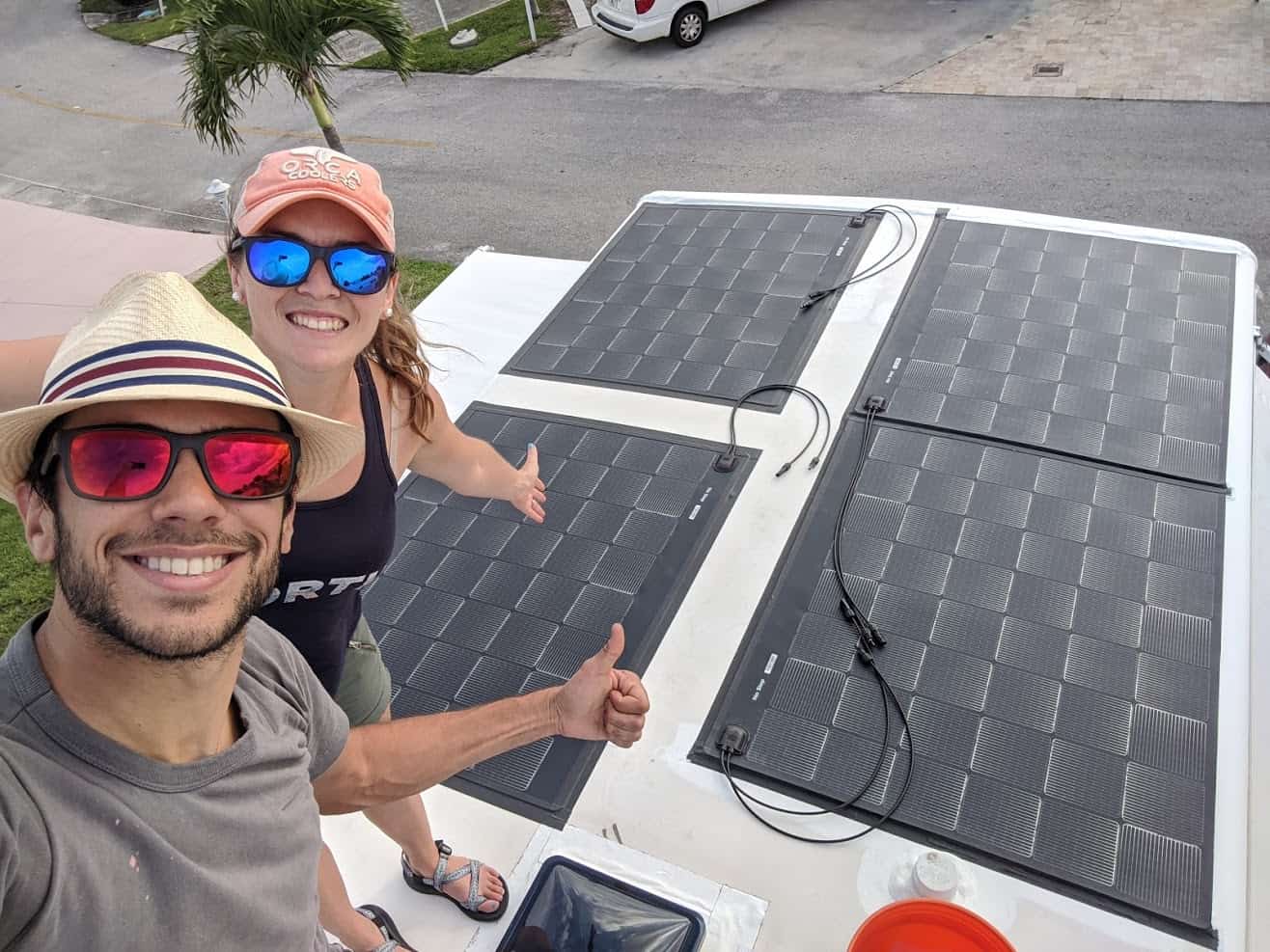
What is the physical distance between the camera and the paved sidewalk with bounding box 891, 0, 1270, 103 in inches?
506

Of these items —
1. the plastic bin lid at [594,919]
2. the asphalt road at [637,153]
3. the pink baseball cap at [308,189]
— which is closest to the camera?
the pink baseball cap at [308,189]

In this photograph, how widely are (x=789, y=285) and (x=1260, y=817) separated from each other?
418 cm

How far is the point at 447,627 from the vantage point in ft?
15.4

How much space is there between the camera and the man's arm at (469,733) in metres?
2.53

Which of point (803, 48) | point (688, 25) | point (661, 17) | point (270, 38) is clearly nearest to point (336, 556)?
point (270, 38)

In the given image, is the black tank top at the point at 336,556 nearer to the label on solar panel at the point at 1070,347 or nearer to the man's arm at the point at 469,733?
the man's arm at the point at 469,733

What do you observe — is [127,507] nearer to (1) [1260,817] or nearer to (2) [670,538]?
(2) [670,538]

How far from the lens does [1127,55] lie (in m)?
13.7

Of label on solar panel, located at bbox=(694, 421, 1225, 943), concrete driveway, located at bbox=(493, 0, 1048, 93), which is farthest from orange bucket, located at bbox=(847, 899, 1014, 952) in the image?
→ concrete driveway, located at bbox=(493, 0, 1048, 93)

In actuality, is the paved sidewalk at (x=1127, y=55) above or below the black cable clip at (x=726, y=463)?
below

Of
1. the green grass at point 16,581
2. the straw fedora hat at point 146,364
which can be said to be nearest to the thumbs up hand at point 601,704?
the straw fedora hat at point 146,364

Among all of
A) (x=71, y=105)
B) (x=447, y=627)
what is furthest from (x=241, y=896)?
(x=71, y=105)

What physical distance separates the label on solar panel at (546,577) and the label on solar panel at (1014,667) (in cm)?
60

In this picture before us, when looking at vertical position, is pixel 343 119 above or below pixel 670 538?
below
